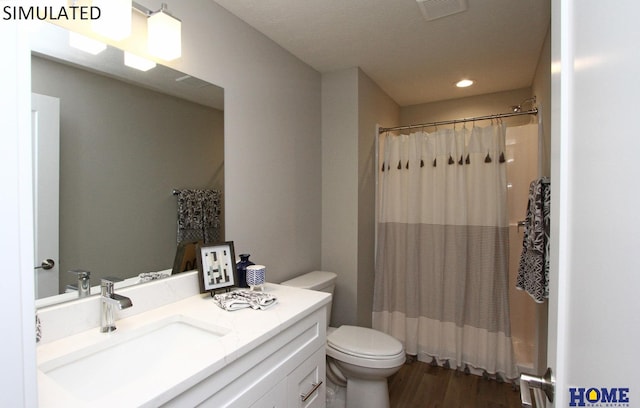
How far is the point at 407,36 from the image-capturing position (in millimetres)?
1969

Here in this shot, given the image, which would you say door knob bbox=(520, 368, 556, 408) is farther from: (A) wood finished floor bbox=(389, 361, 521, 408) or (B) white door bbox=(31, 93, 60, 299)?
(A) wood finished floor bbox=(389, 361, 521, 408)

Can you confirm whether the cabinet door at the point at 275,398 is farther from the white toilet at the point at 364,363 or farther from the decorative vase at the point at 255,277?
the white toilet at the point at 364,363

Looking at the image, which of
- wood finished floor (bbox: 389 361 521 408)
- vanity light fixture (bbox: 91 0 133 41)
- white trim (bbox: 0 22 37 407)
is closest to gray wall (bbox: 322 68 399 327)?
wood finished floor (bbox: 389 361 521 408)

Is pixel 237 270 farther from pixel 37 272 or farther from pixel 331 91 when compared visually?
pixel 331 91

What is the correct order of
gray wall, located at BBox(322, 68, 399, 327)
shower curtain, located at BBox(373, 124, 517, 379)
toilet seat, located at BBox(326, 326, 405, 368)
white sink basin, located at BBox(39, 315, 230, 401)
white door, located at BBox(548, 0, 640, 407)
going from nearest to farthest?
white door, located at BBox(548, 0, 640, 407), white sink basin, located at BBox(39, 315, 230, 401), toilet seat, located at BBox(326, 326, 405, 368), shower curtain, located at BBox(373, 124, 517, 379), gray wall, located at BBox(322, 68, 399, 327)

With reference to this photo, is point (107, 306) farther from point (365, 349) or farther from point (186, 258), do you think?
point (365, 349)

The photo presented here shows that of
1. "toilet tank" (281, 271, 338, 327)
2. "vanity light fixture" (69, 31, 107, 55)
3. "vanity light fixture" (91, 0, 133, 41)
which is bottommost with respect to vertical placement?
"toilet tank" (281, 271, 338, 327)

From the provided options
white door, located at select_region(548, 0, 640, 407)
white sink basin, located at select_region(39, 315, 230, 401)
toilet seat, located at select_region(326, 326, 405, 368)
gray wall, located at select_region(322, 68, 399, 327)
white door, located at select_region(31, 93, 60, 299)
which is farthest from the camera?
gray wall, located at select_region(322, 68, 399, 327)

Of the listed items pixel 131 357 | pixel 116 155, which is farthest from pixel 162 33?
pixel 131 357

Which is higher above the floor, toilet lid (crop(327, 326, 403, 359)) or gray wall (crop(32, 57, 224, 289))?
gray wall (crop(32, 57, 224, 289))

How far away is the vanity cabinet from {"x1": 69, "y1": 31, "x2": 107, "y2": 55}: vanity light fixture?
121cm

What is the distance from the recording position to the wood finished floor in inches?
79.4

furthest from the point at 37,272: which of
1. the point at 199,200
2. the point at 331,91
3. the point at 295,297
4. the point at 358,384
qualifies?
the point at 331,91

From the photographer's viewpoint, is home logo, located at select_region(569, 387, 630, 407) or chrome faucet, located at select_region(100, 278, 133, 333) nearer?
home logo, located at select_region(569, 387, 630, 407)
